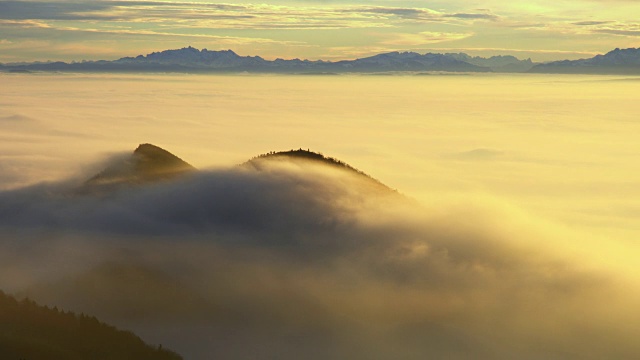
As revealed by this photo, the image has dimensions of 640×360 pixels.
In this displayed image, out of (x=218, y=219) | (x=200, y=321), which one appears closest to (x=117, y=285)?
(x=200, y=321)

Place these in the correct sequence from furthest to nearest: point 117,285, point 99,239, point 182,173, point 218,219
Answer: point 182,173
point 218,219
point 99,239
point 117,285

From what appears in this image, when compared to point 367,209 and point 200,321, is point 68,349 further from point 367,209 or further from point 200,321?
point 367,209

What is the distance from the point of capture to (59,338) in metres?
84.9

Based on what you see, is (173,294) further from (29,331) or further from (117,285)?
(29,331)

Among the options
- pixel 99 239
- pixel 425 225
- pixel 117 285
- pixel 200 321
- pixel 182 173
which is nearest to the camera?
pixel 200 321

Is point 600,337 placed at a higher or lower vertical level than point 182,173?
lower

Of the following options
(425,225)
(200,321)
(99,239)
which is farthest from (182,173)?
(200,321)

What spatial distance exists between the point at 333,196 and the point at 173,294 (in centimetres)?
5934

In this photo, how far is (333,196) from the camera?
174 meters

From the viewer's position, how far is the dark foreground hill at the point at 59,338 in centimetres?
7669

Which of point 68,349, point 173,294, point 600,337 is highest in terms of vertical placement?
point 68,349

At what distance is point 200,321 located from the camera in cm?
11481

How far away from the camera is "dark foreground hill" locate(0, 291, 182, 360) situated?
76.7 meters

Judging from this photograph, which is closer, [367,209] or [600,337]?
[600,337]
